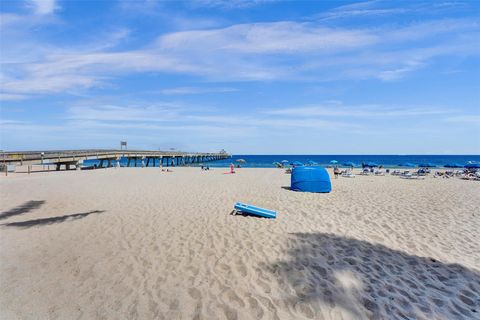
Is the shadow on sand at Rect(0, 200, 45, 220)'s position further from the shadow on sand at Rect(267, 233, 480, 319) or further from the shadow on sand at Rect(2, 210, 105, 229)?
the shadow on sand at Rect(267, 233, 480, 319)

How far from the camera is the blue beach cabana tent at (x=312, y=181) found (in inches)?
593

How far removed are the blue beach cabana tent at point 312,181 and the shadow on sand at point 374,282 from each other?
8153mm

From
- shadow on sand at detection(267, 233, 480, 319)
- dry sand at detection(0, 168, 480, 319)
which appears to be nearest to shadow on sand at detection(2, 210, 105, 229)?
dry sand at detection(0, 168, 480, 319)

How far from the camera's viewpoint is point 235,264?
5.73 meters

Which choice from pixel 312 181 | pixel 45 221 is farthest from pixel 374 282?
pixel 312 181

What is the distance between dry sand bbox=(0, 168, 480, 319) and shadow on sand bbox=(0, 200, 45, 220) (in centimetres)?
8

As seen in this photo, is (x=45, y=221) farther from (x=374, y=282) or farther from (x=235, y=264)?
(x=374, y=282)

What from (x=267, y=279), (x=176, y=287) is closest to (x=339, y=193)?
(x=267, y=279)

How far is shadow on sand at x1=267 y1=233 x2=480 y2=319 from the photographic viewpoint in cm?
439

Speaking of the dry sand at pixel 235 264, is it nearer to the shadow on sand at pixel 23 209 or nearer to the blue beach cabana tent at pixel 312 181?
the shadow on sand at pixel 23 209

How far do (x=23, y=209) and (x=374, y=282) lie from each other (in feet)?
38.7

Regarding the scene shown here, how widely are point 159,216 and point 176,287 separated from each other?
4.98m

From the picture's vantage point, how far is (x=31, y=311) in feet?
14.0

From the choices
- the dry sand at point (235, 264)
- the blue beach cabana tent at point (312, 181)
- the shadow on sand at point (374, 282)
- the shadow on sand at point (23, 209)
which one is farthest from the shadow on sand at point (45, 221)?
the blue beach cabana tent at point (312, 181)
